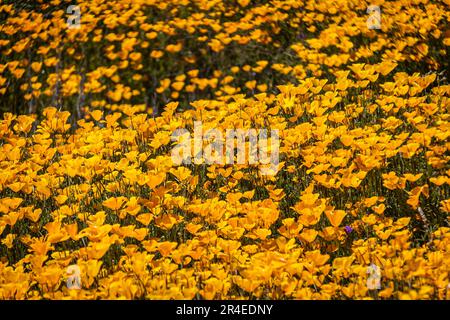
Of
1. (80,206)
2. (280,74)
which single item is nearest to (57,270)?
(80,206)

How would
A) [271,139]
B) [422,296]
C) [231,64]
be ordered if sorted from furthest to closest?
[231,64]
[271,139]
[422,296]

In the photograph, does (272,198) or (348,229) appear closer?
(348,229)

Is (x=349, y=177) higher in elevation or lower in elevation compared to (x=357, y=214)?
higher

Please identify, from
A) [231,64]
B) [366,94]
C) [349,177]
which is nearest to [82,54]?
[231,64]

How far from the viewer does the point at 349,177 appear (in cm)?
299

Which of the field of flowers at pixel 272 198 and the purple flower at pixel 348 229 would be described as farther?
the purple flower at pixel 348 229

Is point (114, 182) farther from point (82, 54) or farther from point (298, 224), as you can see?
point (82, 54)

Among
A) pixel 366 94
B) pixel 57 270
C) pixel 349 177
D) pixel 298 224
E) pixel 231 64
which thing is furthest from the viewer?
pixel 231 64

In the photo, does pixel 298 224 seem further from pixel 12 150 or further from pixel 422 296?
pixel 12 150

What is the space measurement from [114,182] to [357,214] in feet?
4.72

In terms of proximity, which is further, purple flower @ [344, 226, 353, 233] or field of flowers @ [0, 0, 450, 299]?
purple flower @ [344, 226, 353, 233]

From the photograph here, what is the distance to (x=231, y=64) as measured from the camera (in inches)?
273
